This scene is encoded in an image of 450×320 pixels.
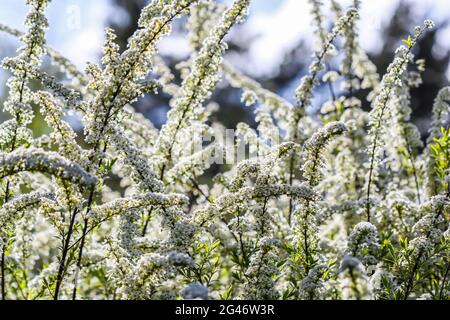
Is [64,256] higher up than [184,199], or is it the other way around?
[184,199]

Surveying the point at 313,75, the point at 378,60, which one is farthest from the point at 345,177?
the point at 378,60

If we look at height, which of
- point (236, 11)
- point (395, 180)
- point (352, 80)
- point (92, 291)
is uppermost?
point (352, 80)

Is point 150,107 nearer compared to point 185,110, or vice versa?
point 185,110

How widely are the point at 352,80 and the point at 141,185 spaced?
187 inches

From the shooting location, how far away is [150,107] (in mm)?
29297

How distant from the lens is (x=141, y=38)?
14.8ft
